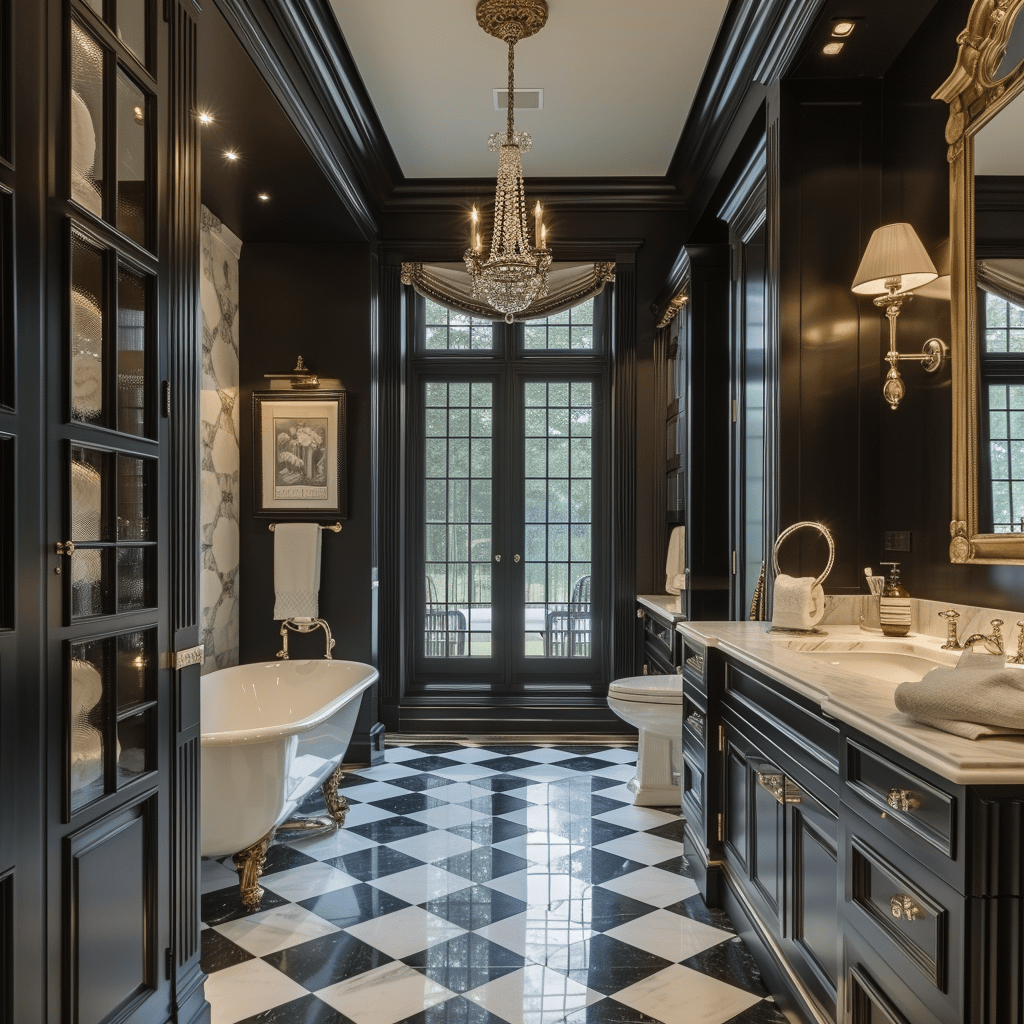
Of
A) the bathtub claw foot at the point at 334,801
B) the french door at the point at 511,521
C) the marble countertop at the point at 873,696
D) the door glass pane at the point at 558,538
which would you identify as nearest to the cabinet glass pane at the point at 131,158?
the marble countertop at the point at 873,696

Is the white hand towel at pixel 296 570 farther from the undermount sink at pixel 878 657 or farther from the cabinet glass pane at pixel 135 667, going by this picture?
the undermount sink at pixel 878 657

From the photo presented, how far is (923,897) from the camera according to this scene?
1369 millimetres

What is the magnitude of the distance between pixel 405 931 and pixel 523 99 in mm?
3357

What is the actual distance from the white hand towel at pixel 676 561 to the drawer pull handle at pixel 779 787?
2.35 metres

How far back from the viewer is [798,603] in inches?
107

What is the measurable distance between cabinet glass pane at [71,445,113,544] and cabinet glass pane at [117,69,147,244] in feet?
1.68

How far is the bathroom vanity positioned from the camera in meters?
1.23

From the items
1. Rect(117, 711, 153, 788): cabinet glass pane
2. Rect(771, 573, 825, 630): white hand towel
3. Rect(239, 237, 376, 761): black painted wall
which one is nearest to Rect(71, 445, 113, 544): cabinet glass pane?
Rect(117, 711, 153, 788): cabinet glass pane

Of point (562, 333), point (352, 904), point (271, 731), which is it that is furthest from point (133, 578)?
point (562, 333)

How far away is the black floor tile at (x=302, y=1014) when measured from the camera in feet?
7.11

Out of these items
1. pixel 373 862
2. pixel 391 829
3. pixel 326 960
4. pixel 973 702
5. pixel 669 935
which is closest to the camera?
pixel 973 702

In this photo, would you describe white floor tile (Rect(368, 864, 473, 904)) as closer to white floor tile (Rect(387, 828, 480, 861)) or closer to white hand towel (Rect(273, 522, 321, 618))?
white floor tile (Rect(387, 828, 480, 861))

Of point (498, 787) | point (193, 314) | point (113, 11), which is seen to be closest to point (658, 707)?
point (498, 787)

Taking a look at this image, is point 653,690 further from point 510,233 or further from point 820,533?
point 510,233
